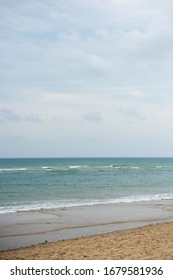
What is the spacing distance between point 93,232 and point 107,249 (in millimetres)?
4266

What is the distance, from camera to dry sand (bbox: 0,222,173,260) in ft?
31.7

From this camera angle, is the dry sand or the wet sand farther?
the wet sand

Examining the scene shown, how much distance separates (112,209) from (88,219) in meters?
3.57

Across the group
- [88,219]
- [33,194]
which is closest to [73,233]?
[88,219]

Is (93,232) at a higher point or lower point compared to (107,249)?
lower

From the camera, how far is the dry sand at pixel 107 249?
9.67 meters

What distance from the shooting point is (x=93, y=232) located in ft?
48.8

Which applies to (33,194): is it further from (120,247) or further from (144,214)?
(120,247)

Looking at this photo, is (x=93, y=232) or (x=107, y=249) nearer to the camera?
(x=107, y=249)

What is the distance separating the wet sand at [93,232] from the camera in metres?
10.3

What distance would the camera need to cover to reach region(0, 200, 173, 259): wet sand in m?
10.3

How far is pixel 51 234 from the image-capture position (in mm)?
14531

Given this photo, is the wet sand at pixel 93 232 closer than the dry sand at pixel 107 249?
No
